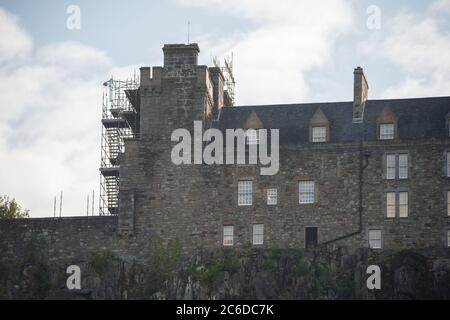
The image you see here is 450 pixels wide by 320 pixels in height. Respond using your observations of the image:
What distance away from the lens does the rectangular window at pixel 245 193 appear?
137 m

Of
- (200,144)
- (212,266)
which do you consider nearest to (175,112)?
(200,144)

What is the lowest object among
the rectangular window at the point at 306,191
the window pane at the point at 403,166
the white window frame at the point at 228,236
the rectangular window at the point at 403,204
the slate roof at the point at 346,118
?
the white window frame at the point at 228,236

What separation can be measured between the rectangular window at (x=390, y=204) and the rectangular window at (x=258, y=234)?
26.1ft

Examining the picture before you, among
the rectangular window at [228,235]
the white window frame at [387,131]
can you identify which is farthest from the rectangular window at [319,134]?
the rectangular window at [228,235]

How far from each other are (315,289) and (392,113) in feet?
43.5

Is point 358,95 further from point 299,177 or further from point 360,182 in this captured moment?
point 299,177

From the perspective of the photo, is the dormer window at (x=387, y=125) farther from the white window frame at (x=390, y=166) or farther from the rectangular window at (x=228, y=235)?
the rectangular window at (x=228, y=235)

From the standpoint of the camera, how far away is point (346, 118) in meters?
139

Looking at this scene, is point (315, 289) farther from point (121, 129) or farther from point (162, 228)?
point (121, 129)

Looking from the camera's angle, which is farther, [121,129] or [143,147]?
[121,129]

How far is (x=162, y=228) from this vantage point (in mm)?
137375

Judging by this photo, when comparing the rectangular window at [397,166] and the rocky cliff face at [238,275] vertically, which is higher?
the rectangular window at [397,166]

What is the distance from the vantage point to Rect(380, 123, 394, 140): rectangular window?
5408 inches
